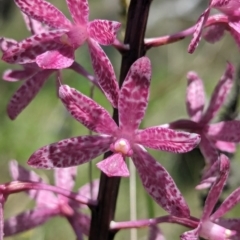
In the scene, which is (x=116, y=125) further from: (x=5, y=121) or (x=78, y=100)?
(x=5, y=121)

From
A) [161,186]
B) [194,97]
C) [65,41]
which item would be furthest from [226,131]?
[65,41]

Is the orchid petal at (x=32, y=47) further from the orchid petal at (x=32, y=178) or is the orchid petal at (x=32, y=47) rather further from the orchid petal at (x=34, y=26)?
the orchid petal at (x=32, y=178)

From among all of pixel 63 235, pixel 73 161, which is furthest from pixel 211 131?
pixel 63 235

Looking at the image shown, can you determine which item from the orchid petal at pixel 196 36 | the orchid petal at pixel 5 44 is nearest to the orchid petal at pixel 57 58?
the orchid petal at pixel 5 44

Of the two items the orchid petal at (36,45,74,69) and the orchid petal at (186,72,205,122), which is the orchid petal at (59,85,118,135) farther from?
the orchid petal at (186,72,205,122)

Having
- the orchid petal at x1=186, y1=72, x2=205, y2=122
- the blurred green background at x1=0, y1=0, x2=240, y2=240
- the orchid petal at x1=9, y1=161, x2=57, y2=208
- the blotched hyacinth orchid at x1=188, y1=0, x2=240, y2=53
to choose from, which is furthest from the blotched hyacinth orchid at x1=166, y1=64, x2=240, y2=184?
the blurred green background at x1=0, y1=0, x2=240, y2=240

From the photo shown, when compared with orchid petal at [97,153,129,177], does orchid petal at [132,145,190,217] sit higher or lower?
lower
